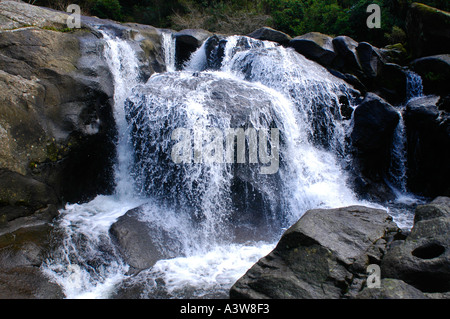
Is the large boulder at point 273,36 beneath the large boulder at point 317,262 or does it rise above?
above

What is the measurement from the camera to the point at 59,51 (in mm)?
6062

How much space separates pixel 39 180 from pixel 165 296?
9.78 ft

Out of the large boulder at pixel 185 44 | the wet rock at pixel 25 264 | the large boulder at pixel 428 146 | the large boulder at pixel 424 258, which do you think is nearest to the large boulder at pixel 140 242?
the wet rock at pixel 25 264

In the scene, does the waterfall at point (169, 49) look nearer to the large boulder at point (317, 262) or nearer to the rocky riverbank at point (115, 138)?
the rocky riverbank at point (115, 138)

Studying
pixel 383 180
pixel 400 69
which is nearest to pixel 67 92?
pixel 383 180

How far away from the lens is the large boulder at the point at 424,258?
3.16 metres

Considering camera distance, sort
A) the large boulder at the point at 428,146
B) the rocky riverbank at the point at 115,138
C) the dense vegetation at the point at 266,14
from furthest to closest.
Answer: the dense vegetation at the point at 266,14
the large boulder at the point at 428,146
the rocky riverbank at the point at 115,138

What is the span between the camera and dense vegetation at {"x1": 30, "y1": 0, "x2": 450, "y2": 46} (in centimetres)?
1182

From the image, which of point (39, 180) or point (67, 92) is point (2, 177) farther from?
point (67, 92)

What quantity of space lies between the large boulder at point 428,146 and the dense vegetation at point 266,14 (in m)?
4.85

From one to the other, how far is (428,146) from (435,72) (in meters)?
2.40

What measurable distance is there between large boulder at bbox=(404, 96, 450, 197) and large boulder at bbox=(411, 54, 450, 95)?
2.76ft

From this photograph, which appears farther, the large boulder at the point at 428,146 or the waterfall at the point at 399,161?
the waterfall at the point at 399,161

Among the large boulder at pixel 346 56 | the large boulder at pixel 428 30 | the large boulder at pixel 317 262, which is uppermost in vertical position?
the large boulder at pixel 428 30
